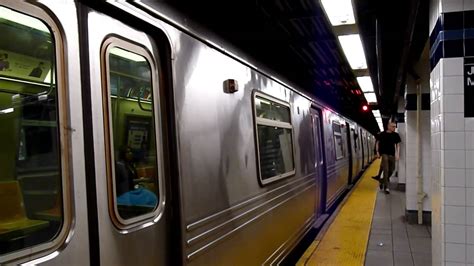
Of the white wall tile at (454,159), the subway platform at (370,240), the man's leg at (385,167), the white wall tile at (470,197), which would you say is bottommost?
the subway platform at (370,240)

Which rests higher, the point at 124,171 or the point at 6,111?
the point at 6,111

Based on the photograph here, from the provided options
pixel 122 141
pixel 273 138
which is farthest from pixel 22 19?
pixel 273 138

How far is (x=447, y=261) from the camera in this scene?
3.20 m

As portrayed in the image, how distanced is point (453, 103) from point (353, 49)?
5230 millimetres

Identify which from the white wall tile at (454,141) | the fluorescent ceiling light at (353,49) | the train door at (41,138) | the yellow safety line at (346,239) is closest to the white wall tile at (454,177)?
the white wall tile at (454,141)

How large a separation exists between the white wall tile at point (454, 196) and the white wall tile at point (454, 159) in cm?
19

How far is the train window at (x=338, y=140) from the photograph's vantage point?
393 inches

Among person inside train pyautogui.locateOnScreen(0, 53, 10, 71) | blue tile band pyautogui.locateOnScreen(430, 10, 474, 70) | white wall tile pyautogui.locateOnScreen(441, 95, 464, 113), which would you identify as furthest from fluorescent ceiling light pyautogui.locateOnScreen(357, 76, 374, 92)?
person inside train pyautogui.locateOnScreen(0, 53, 10, 71)

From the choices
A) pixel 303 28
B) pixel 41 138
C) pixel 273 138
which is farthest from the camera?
pixel 303 28

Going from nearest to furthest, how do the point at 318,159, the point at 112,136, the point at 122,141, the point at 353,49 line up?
the point at 112,136, the point at 122,141, the point at 318,159, the point at 353,49

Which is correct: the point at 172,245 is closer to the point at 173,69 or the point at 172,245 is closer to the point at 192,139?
the point at 192,139

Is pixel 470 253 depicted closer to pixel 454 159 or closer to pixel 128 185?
pixel 454 159

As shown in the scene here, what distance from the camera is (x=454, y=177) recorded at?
3.20 m

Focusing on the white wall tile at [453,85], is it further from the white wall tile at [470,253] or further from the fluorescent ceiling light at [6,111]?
the fluorescent ceiling light at [6,111]
